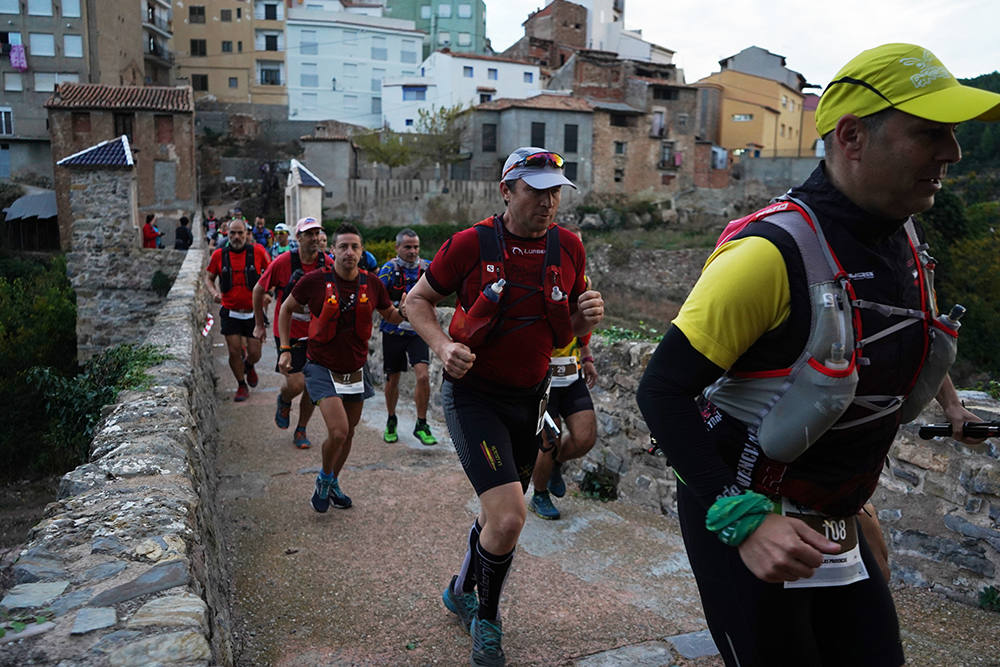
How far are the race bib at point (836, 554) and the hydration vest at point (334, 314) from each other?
4.17 metres

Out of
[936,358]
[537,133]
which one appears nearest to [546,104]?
[537,133]

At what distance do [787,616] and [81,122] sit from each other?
39.2 meters

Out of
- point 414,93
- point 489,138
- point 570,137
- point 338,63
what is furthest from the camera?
point 338,63

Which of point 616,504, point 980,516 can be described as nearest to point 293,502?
point 616,504

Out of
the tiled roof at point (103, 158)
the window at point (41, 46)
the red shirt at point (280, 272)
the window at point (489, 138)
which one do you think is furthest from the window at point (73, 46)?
the red shirt at point (280, 272)

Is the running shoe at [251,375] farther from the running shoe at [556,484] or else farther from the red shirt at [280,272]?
the running shoe at [556,484]

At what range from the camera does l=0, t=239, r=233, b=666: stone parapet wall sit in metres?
2.13

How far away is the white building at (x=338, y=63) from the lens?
189ft

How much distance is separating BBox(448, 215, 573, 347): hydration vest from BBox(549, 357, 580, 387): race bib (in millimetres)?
1490

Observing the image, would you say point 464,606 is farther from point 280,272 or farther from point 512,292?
point 280,272

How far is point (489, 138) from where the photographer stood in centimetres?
4712

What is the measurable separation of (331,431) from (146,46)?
5835 cm

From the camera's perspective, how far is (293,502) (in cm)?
564

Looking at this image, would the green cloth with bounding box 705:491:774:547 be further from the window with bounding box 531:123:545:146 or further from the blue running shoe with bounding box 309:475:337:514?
the window with bounding box 531:123:545:146
